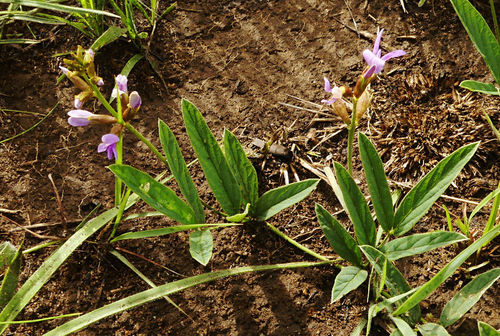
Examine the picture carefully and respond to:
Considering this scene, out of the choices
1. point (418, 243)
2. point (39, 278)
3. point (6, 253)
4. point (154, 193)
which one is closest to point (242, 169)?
point (154, 193)

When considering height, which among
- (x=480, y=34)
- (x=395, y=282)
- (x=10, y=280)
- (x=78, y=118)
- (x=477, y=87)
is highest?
(x=480, y=34)

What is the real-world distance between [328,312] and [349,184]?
38 cm

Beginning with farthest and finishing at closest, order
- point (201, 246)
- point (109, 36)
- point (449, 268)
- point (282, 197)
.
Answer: point (109, 36), point (282, 197), point (201, 246), point (449, 268)

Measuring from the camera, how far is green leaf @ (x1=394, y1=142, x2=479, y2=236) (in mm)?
1080

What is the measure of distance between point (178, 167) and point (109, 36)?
587 millimetres

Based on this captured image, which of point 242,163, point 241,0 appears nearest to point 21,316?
point 242,163

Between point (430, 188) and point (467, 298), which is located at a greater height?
point (430, 188)

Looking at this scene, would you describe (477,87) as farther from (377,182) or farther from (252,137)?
(252,137)

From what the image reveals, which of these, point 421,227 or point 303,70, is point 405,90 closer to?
point 303,70

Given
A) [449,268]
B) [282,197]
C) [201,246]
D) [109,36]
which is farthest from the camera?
[109,36]

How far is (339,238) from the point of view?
45.1 inches

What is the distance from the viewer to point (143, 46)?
156cm

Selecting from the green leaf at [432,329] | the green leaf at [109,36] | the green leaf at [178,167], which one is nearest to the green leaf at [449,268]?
the green leaf at [432,329]

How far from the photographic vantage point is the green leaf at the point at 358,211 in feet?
3.64
